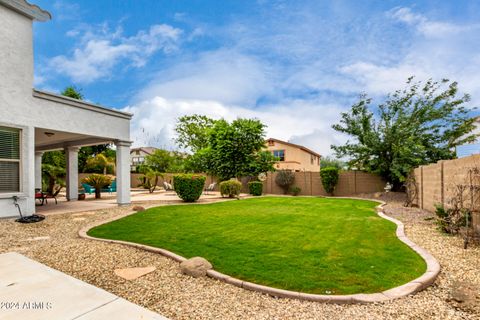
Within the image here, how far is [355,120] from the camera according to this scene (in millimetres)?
16609

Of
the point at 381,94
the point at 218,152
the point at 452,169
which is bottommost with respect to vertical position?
the point at 452,169

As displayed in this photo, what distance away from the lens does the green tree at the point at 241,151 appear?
20.0 m

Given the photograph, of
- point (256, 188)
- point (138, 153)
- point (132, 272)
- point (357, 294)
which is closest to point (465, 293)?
point (357, 294)

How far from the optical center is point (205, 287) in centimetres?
348

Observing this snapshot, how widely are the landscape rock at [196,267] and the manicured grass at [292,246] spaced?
0.69ft

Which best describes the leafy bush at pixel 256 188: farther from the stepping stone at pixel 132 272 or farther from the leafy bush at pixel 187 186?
the stepping stone at pixel 132 272

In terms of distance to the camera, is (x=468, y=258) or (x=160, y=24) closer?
(x=468, y=258)

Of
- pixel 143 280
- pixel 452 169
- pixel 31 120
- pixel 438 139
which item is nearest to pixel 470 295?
pixel 143 280

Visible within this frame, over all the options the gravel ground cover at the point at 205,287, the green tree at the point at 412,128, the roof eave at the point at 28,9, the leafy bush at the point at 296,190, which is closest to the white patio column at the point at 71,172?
the roof eave at the point at 28,9

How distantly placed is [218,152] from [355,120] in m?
9.64

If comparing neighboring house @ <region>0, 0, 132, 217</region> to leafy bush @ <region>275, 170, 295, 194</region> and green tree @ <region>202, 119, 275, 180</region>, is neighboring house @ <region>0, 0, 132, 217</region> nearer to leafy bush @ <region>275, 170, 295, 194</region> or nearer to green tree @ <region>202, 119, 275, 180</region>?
green tree @ <region>202, 119, 275, 180</region>

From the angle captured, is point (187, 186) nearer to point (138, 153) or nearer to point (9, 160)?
point (9, 160)

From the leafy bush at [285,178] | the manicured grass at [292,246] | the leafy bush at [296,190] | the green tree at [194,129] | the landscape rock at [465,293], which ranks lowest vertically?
the leafy bush at [296,190]

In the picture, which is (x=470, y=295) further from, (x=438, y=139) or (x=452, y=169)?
(x=438, y=139)
